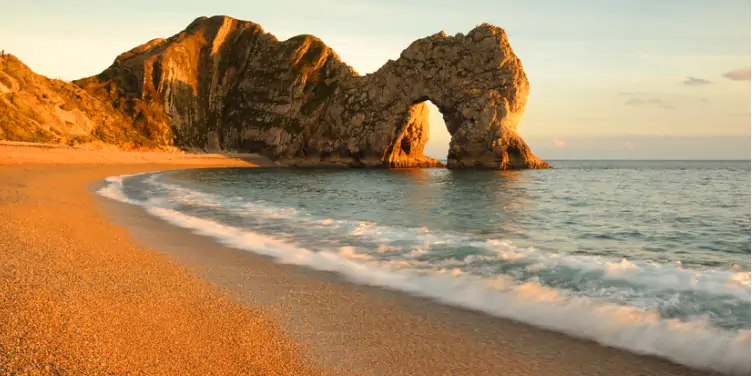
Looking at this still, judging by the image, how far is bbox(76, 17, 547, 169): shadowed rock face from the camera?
299 feet

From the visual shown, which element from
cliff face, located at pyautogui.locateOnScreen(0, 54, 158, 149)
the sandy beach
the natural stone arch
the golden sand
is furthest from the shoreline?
the natural stone arch

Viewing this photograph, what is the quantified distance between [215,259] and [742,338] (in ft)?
26.2

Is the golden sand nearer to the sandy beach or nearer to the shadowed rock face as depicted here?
the sandy beach

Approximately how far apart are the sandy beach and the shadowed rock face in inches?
3295

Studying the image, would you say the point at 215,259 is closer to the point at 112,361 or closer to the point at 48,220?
the point at 112,361

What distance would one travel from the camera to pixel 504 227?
1558 centimetres

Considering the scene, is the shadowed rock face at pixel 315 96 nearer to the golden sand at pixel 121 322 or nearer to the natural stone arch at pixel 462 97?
the natural stone arch at pixel 462 97

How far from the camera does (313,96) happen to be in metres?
122

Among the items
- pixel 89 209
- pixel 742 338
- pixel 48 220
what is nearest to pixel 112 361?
pixel 742 338

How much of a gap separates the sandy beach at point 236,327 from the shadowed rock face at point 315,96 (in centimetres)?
8369

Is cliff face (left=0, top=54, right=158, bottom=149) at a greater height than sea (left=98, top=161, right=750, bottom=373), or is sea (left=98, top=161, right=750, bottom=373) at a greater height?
cliff face (left=0, top=54, right=158, bottom=149)

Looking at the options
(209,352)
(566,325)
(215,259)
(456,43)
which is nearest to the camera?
(209,352)

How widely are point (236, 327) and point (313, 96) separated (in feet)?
395

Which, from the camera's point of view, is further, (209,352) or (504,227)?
(504,227)
